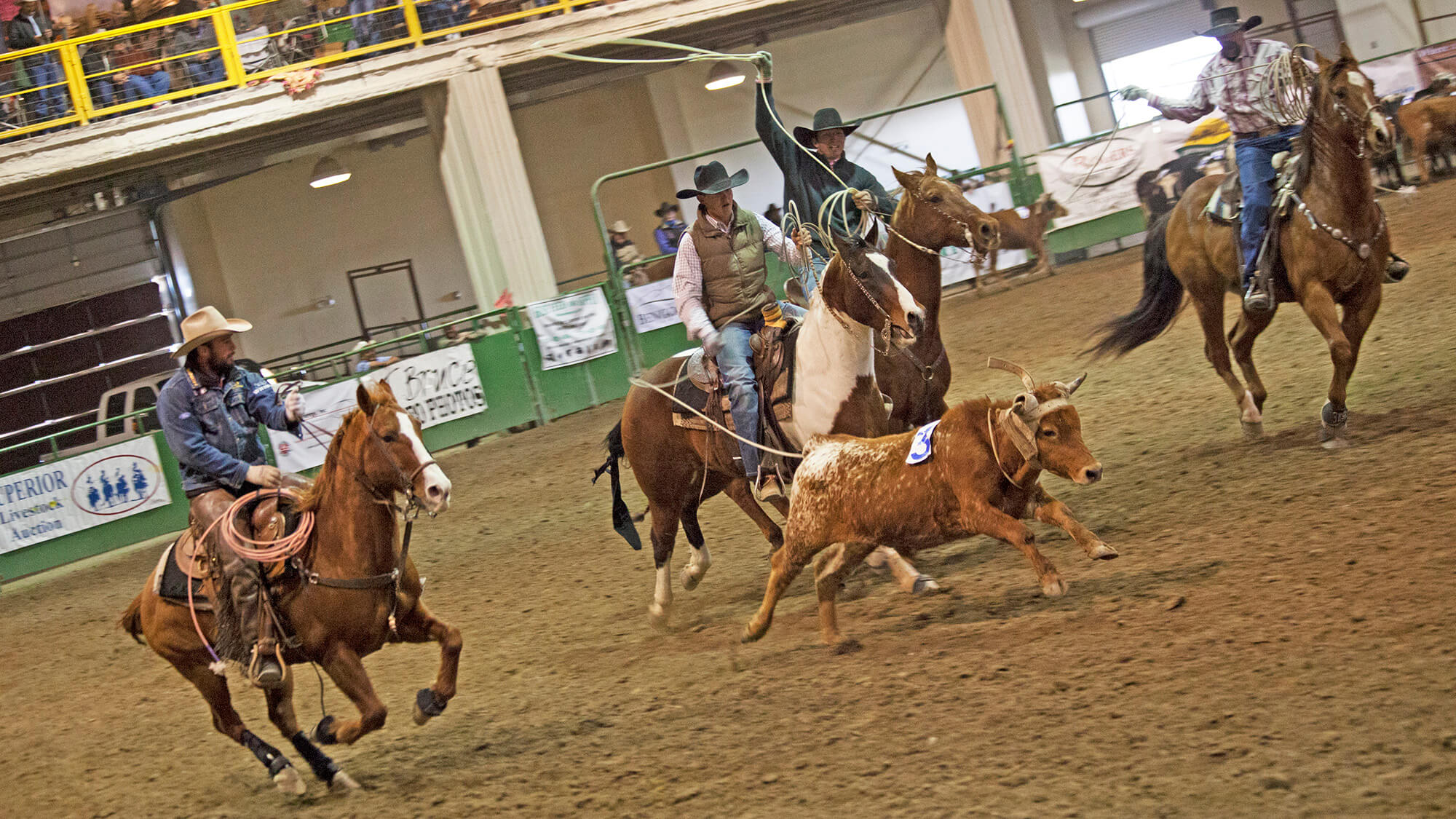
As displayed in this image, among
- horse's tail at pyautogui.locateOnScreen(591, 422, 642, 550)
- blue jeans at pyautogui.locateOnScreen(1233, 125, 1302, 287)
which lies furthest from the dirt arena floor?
blue jeans at pyautogui.locateOnScreen(1233, 125, 1302, 287)

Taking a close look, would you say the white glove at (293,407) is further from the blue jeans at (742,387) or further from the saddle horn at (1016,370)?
the saddle horn at (1016,370)

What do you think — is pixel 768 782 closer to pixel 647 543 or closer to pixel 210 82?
pixel 647 543

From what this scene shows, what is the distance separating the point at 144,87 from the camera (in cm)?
1675

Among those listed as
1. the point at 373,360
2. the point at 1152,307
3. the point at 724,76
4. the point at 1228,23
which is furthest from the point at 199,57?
the point at 1228,23

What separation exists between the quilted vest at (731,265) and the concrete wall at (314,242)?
56.7ft

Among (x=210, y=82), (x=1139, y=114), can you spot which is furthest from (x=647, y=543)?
(x=1139, y=114)

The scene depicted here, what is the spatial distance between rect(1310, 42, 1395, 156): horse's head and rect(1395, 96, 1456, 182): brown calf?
11.3 metres

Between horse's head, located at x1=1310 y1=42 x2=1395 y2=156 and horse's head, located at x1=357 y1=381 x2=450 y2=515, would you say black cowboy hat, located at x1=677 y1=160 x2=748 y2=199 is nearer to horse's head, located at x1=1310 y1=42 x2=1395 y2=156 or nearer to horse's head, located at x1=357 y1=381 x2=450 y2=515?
horse's head, located at x1=357 y1=381 x2=450 y2=515

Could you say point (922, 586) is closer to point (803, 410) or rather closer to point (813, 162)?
point (803, 410)

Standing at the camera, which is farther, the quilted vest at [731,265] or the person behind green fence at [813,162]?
the person behind green fence at [813,162]

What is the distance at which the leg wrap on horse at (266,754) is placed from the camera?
5113 mm

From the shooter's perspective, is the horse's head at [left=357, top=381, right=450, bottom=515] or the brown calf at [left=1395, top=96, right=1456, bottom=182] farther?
the brown calf at [left=1395, top=96, right=1456, bottom=182]

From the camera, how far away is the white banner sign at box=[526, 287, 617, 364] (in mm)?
14836

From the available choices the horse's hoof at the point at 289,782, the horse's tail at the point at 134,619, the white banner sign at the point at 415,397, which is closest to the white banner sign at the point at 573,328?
the white banner sign at the point at 415,397
